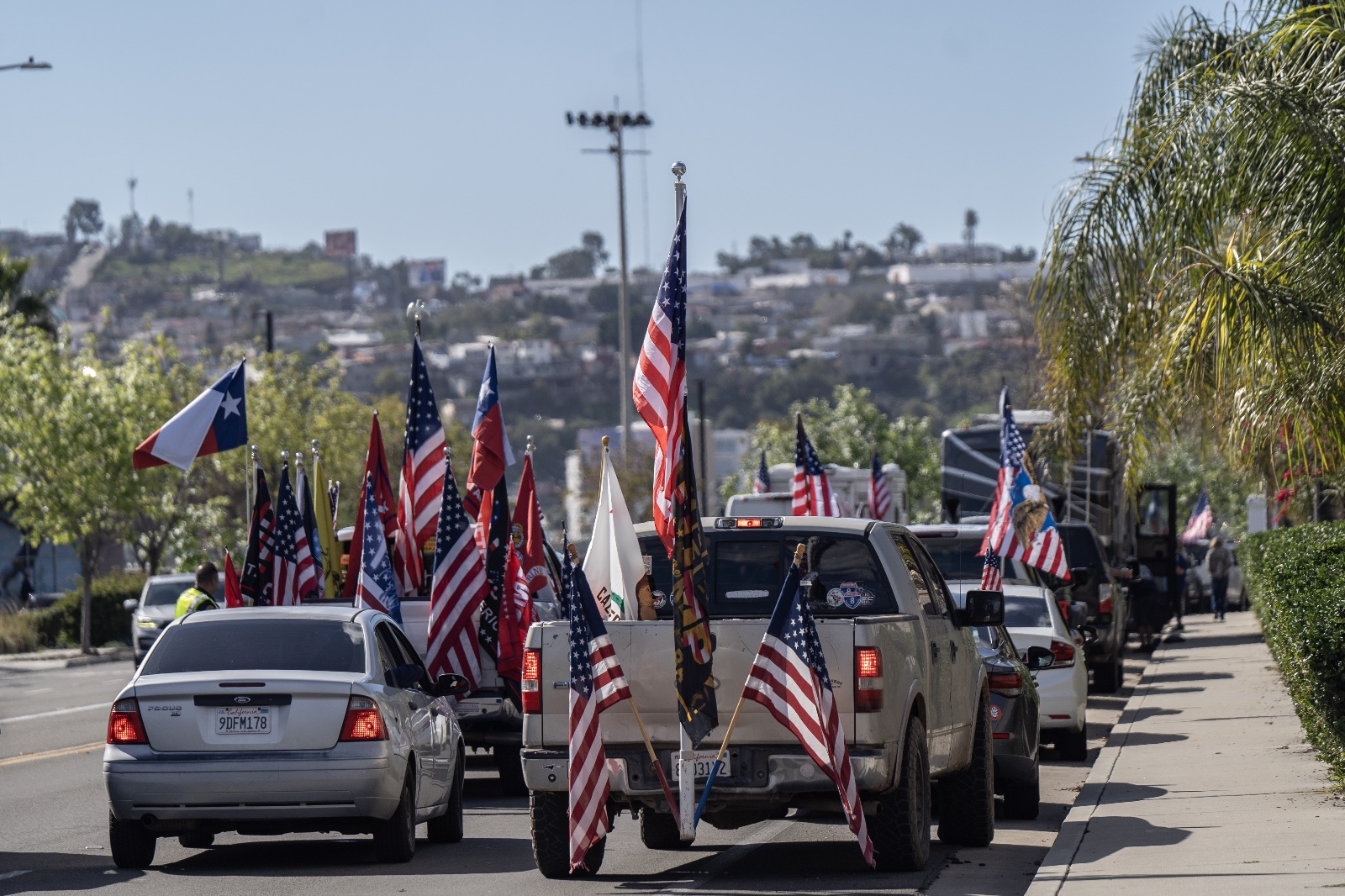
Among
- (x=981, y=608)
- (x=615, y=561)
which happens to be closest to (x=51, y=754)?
(x=615, y=561)

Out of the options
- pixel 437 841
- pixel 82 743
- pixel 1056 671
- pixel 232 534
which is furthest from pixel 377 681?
pixel 232 534

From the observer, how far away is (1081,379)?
1712cm

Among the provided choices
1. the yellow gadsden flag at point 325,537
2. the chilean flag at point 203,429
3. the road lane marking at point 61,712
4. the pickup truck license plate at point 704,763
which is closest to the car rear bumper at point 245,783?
the pickup truck license plate at point 704,763

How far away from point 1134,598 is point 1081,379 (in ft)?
61.4

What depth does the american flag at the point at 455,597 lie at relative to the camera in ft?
50.8

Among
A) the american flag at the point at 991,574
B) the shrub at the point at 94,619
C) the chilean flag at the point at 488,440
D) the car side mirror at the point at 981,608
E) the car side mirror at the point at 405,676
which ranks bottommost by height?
the shrub at the point at 94,619

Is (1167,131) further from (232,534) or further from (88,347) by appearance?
(232,534)

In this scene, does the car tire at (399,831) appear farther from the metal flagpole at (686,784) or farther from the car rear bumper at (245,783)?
the metal flagpole at (686,784)

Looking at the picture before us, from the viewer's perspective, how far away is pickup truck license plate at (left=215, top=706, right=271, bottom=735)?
10.8 meters

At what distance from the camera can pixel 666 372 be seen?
399 inches

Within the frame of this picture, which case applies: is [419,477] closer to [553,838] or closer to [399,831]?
[399,831]

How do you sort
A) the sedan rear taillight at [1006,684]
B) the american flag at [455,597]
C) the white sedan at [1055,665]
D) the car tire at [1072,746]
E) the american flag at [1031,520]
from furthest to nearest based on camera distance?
the american flag at [1031,520] < the car tire at [1072,746] < the white sedan at [1055,665] < the american flag at [455,597] < the sedan rear taillight at [1006,684]

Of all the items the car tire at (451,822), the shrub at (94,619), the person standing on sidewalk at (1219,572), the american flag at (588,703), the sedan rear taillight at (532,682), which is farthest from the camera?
the person standing on sidewalk at (1219,572)

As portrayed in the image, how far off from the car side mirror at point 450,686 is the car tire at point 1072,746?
690cm
